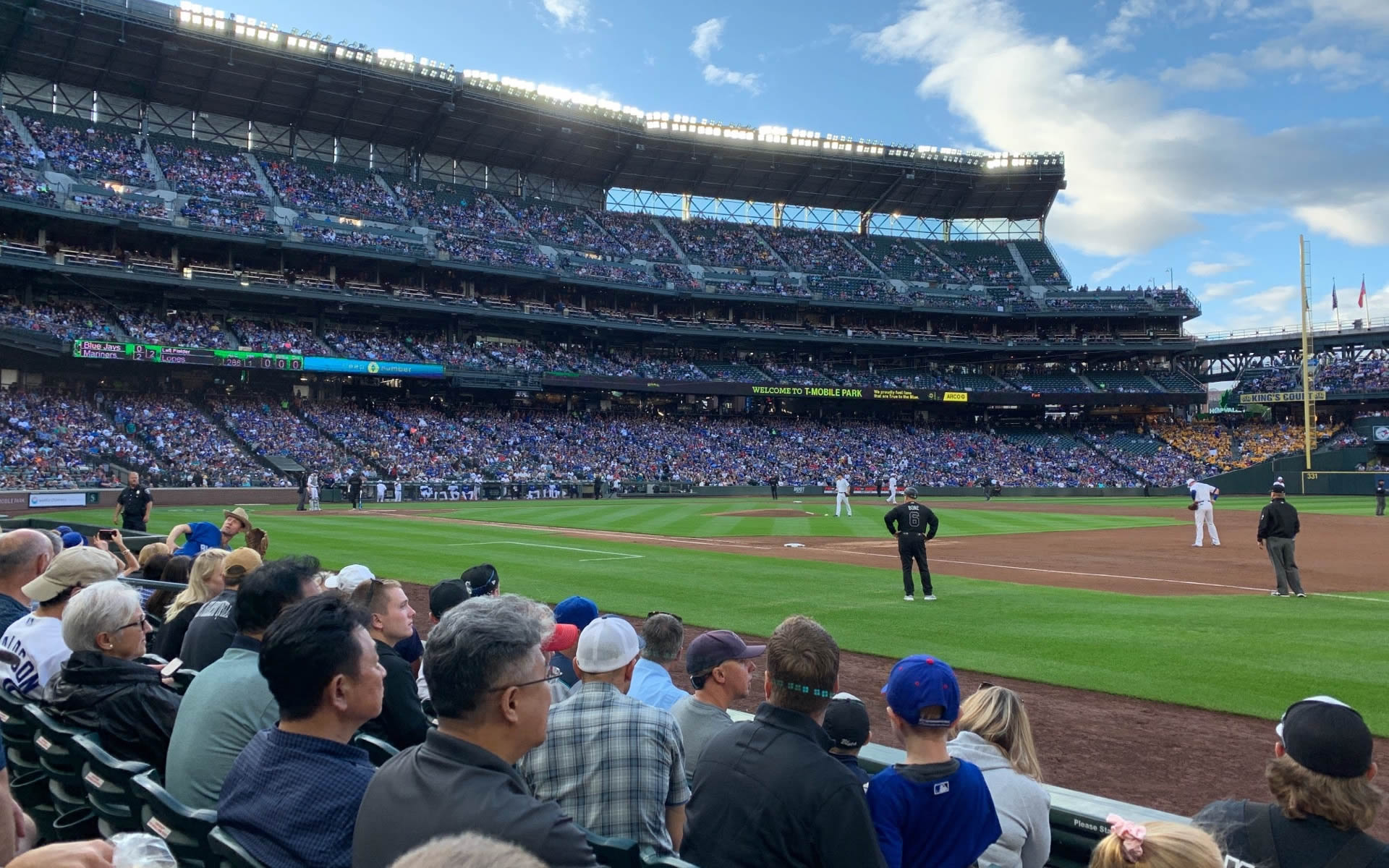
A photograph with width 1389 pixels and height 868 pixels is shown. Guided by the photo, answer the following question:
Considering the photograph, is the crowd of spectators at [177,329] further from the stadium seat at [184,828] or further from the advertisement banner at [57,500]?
the stadium seat at [184,828]

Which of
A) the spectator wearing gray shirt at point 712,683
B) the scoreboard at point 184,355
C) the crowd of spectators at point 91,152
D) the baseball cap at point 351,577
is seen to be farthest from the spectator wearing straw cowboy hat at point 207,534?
the crowd of spectators at point 91,152

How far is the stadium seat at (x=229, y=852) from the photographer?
2793 mm

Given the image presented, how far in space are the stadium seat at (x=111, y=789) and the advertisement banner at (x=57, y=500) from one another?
123ft

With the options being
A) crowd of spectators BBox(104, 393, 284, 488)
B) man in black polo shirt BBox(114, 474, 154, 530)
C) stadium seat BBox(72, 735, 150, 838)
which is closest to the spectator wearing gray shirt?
stadium seat BBox(72, 735, 150, 838)

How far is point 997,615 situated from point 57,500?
36819mm

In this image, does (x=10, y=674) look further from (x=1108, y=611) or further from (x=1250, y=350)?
(x=1250, y=350)

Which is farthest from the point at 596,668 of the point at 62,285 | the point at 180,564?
the point at 62,285

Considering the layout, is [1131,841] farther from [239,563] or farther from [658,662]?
[239,563]

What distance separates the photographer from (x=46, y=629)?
5512 mm

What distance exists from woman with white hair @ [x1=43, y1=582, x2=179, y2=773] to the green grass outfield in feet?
27.7

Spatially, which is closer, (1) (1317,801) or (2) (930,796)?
(1) (1317,801)

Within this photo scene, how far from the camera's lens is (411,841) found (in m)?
2.46

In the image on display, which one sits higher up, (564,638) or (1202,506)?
(564,638)

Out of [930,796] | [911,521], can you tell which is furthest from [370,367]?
[930,796]
